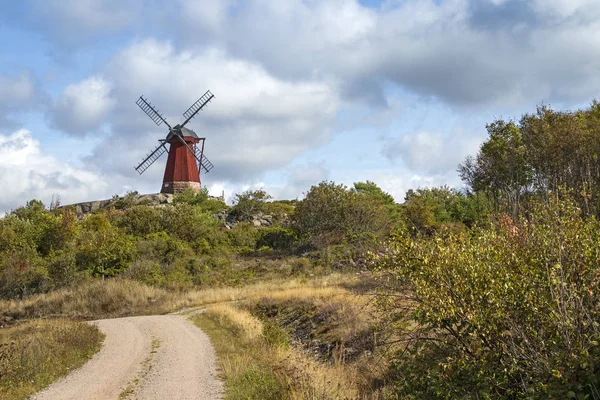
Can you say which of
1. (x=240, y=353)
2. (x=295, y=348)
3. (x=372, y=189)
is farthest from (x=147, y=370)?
(x=372, y=189)

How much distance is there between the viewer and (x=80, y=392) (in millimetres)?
13344

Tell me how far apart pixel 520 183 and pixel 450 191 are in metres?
38.7

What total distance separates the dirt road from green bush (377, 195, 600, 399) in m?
6.12

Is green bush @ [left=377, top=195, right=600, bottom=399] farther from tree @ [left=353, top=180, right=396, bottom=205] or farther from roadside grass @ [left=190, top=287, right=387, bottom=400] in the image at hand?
tree @ [left=353, top=180, right=396, bottom=205]

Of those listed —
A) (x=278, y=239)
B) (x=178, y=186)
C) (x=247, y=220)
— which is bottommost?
(x=278, y=239)

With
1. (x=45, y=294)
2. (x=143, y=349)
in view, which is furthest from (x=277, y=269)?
(x=143, y=349)

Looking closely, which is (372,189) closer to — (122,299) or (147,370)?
(122,299)

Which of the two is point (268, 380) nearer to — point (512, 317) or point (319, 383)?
point (319, 383)

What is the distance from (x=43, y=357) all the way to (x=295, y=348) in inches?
348

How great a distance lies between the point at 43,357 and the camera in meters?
16.4

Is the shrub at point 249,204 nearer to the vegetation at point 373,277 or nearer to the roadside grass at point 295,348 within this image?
the vegetation at point 373,277

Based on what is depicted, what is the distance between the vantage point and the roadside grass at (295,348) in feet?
40.5

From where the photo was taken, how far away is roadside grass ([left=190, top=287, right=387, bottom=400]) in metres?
12.4

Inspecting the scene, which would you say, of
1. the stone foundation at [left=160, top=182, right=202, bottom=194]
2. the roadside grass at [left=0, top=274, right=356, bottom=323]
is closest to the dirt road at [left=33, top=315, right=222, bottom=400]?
the roadside grass at [left=0, top=274, right=356, bottom=323]
